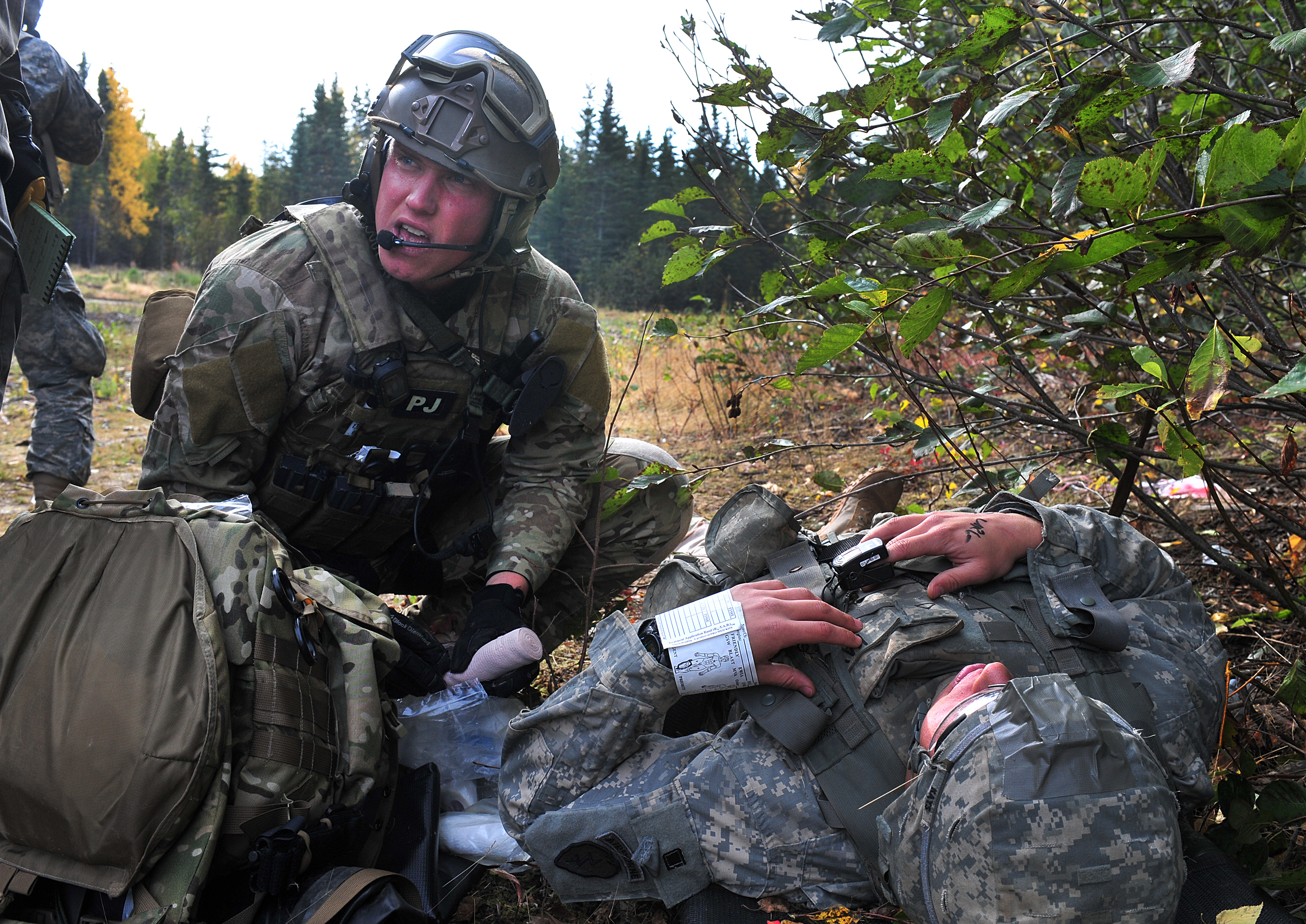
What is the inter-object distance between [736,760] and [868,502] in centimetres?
138

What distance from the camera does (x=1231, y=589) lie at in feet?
9.65

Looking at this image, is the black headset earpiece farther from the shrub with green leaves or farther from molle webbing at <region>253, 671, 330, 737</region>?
molle webbing at <region>253, 671, 330, 737</region>

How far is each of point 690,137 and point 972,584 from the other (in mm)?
1555

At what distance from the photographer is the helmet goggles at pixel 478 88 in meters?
2.49

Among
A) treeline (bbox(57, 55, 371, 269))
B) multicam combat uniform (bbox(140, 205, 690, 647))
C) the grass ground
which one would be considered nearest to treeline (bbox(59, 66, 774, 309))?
treeline (bbox(57, 55, 371, 269))

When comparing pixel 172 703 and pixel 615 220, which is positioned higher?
pixel 615 220

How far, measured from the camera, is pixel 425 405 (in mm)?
2637

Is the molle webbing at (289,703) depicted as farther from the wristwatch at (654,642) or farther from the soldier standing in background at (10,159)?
the soldier standing in background at (10,159)

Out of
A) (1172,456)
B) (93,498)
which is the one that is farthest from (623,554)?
(1172,456)

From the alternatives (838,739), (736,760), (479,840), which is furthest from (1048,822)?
(479,840)

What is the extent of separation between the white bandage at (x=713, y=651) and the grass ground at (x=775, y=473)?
0.44m

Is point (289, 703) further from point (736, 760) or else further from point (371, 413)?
point (371, 413)

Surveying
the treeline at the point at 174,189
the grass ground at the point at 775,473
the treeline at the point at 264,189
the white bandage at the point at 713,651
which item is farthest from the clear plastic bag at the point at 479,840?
the treeline at the point at 174,189

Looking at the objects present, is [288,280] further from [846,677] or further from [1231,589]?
[1231,589]
